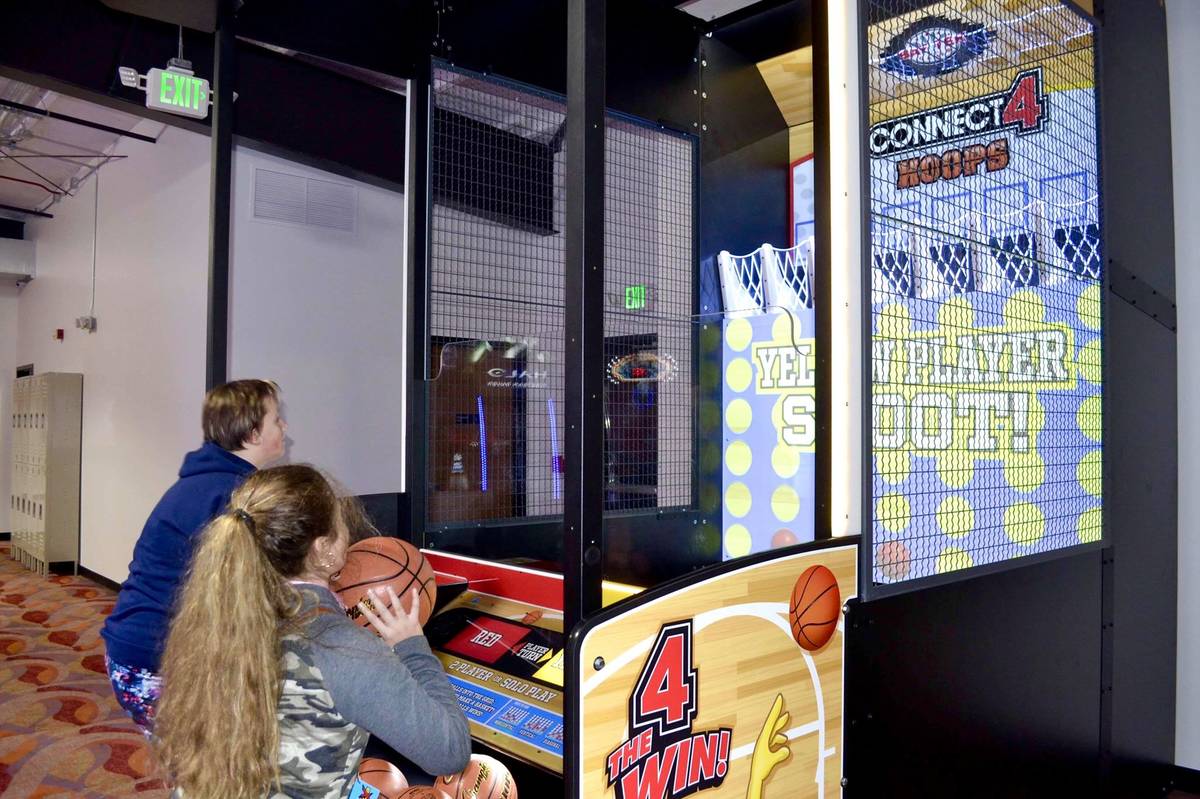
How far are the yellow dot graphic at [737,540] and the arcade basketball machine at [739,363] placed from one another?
13mm

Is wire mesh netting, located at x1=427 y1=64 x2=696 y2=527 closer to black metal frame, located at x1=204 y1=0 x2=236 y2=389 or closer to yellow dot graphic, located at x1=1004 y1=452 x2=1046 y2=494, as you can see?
black metal frame, located at x1=204 y1=0 x2=236 y2=389

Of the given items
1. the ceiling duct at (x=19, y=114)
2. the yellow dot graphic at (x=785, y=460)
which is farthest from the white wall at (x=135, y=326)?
the yellow dot graphic at (x=785, y=460)

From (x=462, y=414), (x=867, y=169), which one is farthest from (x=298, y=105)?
(x=867, y=169)

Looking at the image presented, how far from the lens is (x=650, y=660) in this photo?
1515 millimetres

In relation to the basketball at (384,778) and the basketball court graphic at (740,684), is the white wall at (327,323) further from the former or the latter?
the basketball court graphic at (740,684)

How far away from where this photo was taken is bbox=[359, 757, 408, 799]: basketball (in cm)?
188

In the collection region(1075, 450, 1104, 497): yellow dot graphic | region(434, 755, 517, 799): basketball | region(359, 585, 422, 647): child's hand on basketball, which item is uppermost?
region(1075, 450, 1104, 497): yellow dot graphic

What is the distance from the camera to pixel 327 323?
5.96m

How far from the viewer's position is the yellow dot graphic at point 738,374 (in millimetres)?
3125

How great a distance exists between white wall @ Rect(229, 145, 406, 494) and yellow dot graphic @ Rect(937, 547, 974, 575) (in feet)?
12.6

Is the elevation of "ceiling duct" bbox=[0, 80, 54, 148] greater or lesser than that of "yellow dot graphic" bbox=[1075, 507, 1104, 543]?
greater

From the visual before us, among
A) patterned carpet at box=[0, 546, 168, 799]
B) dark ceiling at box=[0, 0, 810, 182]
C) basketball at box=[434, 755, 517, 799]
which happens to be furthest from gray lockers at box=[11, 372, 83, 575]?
basketball at box=[434, 755, 517, 799]

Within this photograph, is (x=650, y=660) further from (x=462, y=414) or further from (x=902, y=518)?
(x=462, y=414)

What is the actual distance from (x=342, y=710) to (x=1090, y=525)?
232 centimetres
